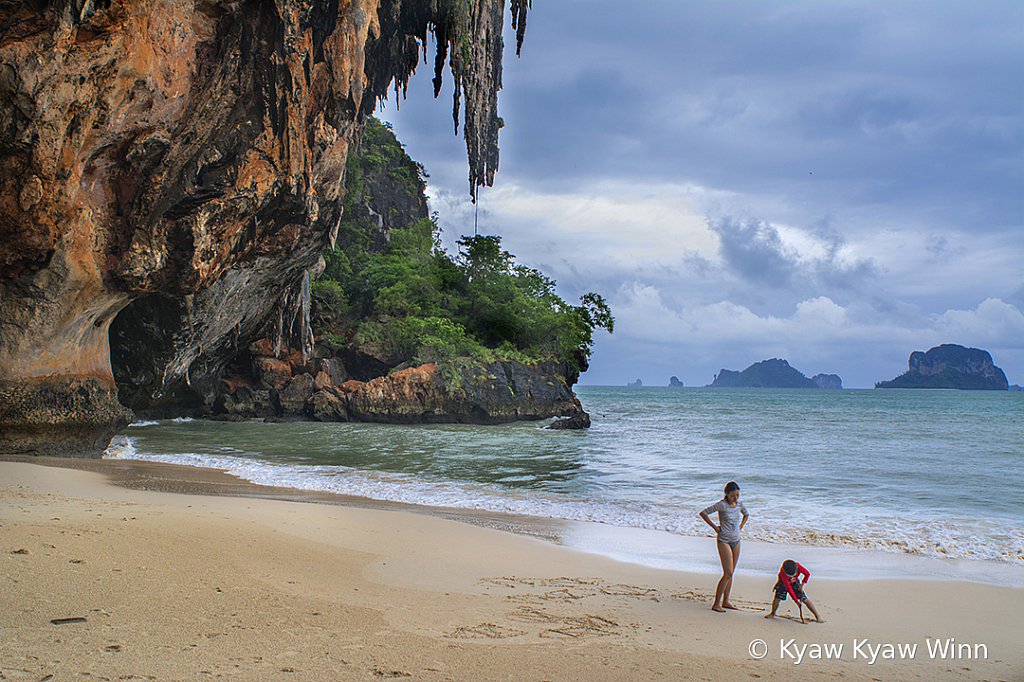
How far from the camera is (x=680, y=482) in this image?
1170cm

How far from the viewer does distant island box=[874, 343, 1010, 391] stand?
128875 millimetres

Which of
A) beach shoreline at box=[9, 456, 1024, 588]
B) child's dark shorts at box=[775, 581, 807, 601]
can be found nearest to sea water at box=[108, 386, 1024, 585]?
beach shoreline at box=[9, 456, 1024, 588]

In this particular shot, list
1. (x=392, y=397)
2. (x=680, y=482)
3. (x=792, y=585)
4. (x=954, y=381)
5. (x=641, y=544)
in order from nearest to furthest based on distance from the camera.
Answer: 1. (x=792, y=585)
2. (x=641, y=544)
3. (x=680, y=482)
4. (x=392, y=397)
5. (x=954, y=381)

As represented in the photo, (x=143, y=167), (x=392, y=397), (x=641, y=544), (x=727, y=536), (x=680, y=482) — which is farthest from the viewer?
(x=392, y=397)

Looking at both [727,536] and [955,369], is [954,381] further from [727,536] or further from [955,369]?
[727,536]

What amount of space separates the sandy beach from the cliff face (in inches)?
155

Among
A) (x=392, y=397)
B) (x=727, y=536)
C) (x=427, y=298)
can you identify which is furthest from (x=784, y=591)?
(x=427, y=298)

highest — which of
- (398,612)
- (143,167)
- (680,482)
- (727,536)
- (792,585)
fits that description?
(143,167)

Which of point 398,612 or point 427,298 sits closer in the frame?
point 398,612

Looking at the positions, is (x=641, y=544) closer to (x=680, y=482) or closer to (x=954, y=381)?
(x=680, y=482)

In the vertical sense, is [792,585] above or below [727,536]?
below

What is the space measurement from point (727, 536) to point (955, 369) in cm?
15933

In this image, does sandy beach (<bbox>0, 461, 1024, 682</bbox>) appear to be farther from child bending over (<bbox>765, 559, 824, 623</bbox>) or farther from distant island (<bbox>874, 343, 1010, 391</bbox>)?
distant island (<bbox>874, 343, 1010, 391</bbox>)

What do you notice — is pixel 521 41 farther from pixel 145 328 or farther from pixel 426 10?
pixel 145 328
